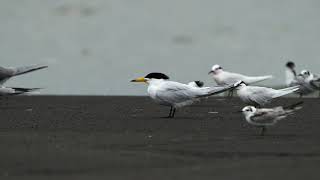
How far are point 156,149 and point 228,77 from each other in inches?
623

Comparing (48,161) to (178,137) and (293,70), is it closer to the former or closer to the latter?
(178,137)

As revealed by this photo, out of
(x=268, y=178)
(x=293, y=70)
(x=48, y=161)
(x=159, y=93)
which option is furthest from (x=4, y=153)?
(x=293, y=70)

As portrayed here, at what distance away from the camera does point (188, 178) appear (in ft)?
18.4

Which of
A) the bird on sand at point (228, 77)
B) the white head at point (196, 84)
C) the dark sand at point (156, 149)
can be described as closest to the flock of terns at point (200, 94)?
the dark sand at point (156, 149)

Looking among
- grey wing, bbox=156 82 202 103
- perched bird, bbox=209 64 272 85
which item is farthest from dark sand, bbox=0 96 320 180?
perched bird, bbox=209 64 272 85

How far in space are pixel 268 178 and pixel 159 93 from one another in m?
7.99

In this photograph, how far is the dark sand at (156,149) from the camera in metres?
6.00

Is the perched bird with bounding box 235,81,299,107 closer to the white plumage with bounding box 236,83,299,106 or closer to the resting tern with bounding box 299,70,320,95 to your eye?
the white plumage with bounding box 236,83,299,106

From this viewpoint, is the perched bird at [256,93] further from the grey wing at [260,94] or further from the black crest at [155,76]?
the black crest at [155,76]

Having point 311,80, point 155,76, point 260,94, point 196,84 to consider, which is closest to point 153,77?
point 155,76

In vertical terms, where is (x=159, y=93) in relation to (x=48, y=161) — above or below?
above

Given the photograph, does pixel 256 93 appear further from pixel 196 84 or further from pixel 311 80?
pixel 311 80

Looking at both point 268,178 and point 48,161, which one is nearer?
point 268,178

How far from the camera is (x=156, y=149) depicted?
7.88m
